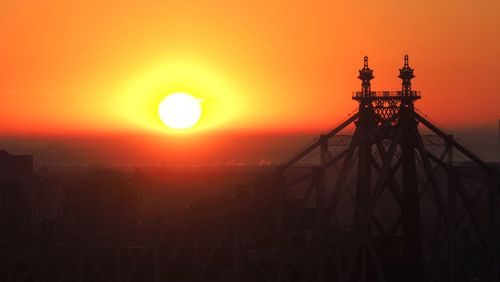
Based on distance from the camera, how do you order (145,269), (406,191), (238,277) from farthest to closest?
(145,269), (238,277), (406,191)

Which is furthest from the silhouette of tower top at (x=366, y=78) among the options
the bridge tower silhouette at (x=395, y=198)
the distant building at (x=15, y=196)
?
the distant building at (x=15, y=196)

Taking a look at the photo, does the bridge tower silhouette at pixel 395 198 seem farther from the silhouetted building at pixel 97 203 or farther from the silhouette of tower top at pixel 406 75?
the silhouetted building at pixel 97 203

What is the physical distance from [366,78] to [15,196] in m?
42.8

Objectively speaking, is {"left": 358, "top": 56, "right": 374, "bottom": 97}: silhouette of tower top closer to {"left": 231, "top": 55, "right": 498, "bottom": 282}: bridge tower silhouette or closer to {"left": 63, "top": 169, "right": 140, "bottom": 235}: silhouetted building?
{"left": 231, "top": 55, "right": 498, "bottom": 282}: bridge tower silhouette

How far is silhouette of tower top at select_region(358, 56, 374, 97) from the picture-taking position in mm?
43469

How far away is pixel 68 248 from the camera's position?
4234 cm

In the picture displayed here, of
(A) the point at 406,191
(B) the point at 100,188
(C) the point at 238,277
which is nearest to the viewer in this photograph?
(A) the point at 406,191

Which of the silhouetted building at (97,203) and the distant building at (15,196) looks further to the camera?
the silhouetted building at (97,203)

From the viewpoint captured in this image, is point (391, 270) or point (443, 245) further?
point (391, 270)

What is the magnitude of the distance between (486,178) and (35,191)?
60.0m

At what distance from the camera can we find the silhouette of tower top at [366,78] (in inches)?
1711

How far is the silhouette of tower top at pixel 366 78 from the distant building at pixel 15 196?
39245mm

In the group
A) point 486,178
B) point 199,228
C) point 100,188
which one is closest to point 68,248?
point 199,228

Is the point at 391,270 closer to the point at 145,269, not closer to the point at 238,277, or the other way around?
the point at 238,277
